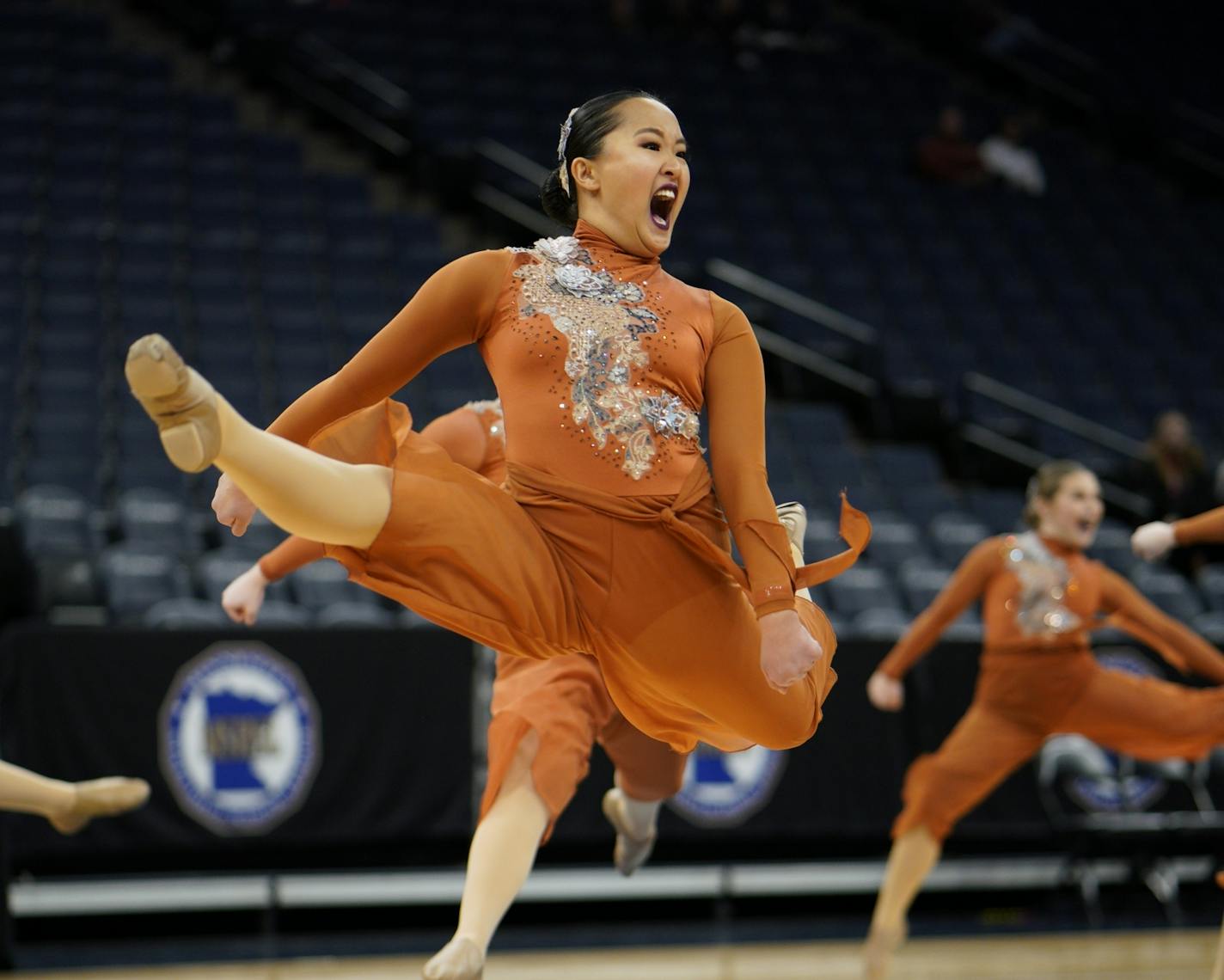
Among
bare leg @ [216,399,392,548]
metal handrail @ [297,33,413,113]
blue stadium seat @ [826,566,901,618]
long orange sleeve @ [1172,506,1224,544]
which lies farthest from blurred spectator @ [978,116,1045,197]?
bare leg @ [216,399,392,548]

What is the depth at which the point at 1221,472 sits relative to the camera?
31.3 feet

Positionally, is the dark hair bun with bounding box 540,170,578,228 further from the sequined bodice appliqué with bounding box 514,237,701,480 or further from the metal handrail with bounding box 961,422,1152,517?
the metal handrail with bounding box 961,422,1152,517

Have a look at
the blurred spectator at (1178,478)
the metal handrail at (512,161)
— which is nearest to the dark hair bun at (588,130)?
the blurred spectator at (1178,478)

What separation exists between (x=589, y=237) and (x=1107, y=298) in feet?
34.3

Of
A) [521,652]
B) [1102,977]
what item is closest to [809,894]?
[1102,977]

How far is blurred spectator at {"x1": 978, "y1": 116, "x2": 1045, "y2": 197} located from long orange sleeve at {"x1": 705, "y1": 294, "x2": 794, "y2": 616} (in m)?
11.3

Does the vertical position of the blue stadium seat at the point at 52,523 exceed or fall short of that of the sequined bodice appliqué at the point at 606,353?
it falls short

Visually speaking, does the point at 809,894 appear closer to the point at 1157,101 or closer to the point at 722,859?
the point at 722,859

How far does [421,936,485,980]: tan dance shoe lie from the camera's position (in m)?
3.27

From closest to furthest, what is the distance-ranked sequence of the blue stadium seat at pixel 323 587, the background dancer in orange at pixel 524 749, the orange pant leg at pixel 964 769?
the background dancer in orange at pixel 524 749
the orange pant leg at pixel 964 769
the blue stadium seat at pixel 323 587

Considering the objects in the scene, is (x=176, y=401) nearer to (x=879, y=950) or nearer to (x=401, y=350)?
(x=401, y=350)

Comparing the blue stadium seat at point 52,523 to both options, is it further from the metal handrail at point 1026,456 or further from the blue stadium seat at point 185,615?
the metal handrail at point 1026,456

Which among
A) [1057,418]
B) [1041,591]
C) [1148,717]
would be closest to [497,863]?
[1041,591]

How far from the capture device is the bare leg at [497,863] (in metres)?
3.36
